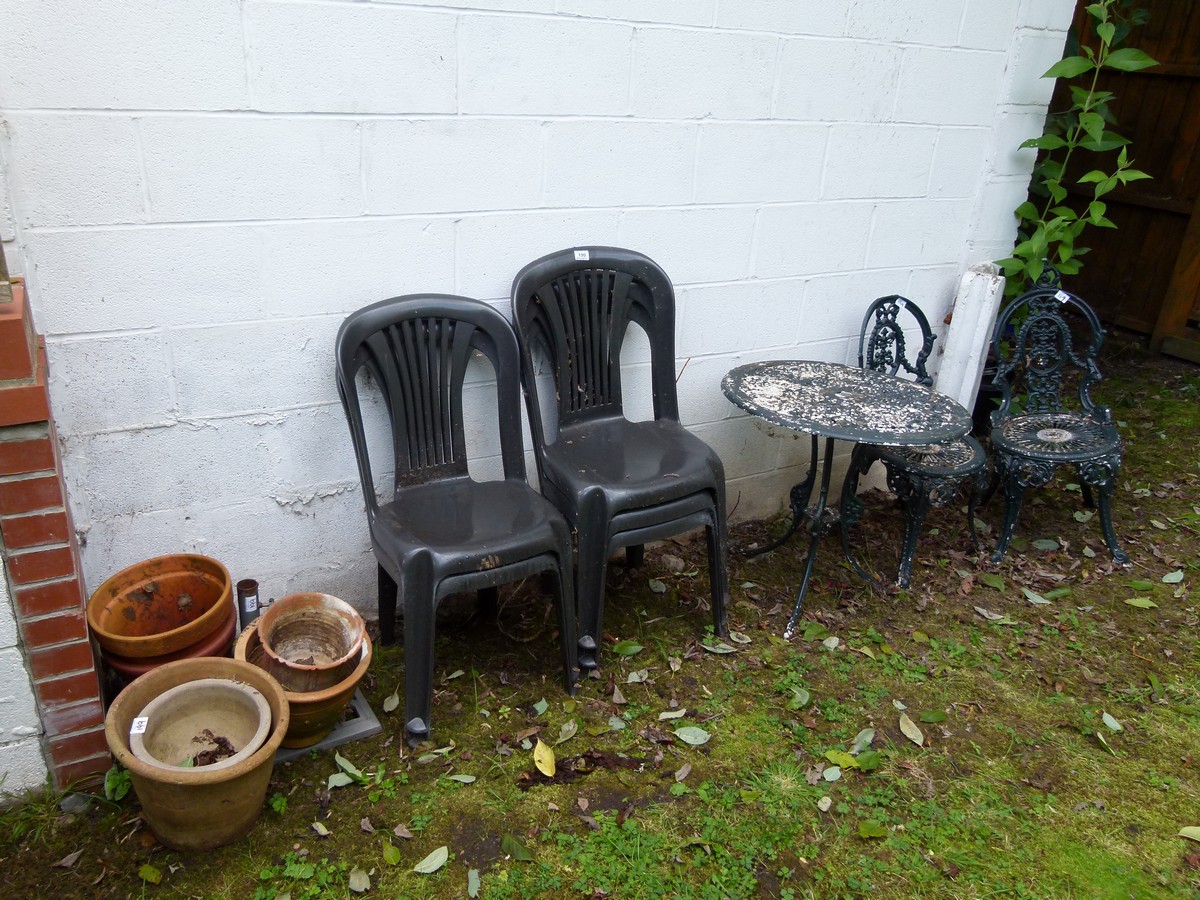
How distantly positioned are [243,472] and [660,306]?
137 cm

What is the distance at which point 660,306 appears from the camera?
2.88 meters

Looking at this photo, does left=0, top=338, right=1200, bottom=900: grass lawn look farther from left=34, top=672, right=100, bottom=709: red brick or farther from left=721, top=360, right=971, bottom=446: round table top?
left=721, top=360, right=971, bottom=446: round table top

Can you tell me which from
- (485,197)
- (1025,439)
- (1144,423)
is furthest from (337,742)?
(1144,423)

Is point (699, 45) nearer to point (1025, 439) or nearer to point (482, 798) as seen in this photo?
point (1025, 439)

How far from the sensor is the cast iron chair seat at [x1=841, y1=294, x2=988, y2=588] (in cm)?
299

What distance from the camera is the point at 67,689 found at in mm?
2029

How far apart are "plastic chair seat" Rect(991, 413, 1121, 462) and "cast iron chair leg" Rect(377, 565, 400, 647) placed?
2.28 metres

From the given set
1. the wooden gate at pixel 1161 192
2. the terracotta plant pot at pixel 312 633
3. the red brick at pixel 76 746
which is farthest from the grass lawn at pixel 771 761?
the wooden gate at pixel 1161 192

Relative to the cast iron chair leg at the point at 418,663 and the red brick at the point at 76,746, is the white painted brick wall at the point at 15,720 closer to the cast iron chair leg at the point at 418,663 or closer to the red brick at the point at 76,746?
the red brick at the point at 76,746

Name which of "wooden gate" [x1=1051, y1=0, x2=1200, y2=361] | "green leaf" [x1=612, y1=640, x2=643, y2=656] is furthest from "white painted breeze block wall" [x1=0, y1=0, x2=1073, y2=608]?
"wooden gate" [x1=1051, y1=0, x2=1200, y2=361]

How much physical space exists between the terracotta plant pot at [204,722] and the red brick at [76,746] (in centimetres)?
20

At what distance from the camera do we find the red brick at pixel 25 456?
1.80m

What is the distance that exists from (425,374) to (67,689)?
116 cm

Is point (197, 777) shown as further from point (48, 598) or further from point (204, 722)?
point (48, 598)
